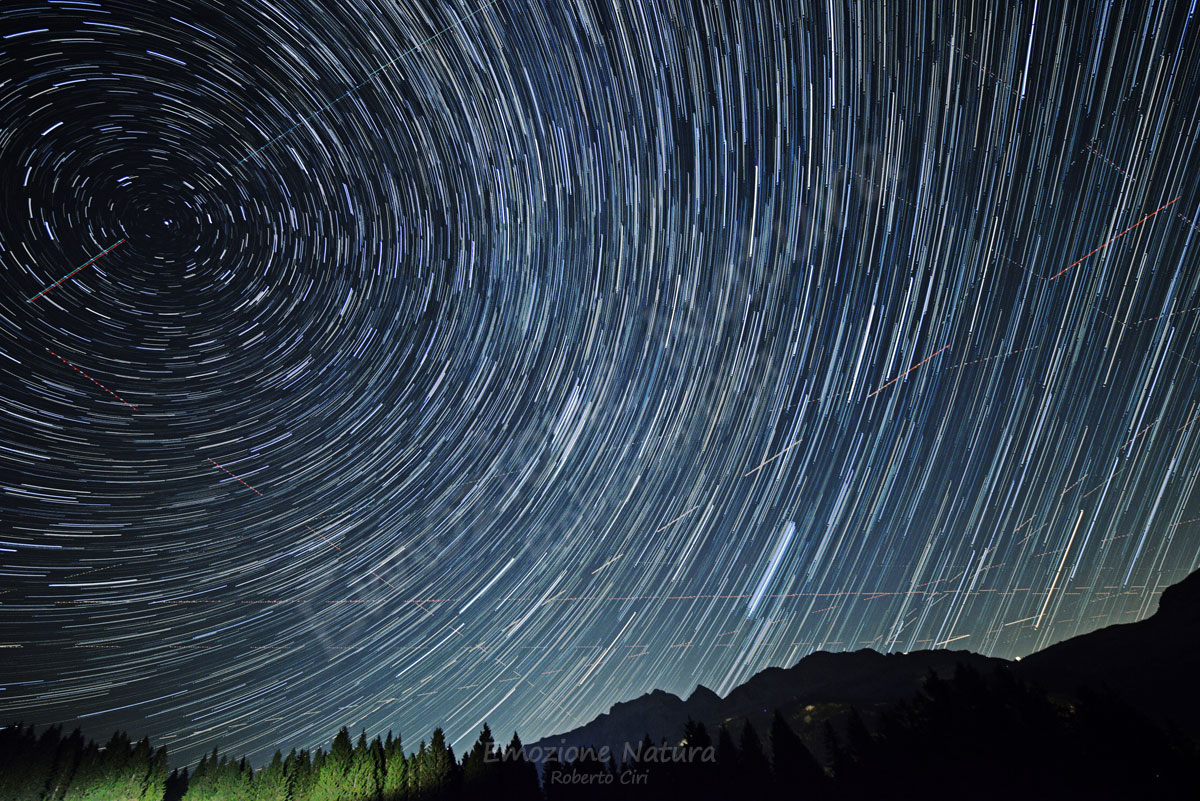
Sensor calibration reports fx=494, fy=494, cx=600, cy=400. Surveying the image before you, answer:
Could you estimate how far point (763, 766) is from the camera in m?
25.0

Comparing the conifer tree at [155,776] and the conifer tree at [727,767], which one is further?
the conifer tree at [155,776]

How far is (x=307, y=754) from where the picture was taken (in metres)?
35.2

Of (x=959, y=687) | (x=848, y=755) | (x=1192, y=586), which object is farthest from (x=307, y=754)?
(x=1192, y=586)

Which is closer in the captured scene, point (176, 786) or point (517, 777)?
point (517, 777)

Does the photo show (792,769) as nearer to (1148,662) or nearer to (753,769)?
(753,769)

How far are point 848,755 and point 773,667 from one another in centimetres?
10308

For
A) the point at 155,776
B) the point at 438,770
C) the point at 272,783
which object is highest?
the point at 438,770

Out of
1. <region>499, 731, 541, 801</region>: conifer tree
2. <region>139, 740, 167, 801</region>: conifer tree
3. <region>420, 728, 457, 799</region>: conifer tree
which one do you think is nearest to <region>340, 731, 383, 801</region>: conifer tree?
<region>420, 728, 457, 799</region>: conifer tree

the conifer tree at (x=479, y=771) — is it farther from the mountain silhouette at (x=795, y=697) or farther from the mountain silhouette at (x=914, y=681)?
the mountain silhouette at (x=795, y=697)

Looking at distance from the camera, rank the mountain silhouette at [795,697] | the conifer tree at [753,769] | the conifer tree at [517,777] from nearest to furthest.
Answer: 1. the conifer tree at [753,769]
2. the conifer tree at [517,777]
3. the mountain silhouette at [795,697]

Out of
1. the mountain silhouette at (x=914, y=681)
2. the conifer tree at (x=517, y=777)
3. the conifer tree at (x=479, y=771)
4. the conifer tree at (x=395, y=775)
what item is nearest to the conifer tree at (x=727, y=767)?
the mountain silhouette at (x=914, y=681)

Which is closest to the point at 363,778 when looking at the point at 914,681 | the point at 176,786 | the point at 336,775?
the point at 336,775

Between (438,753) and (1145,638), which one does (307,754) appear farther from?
(1145,638)

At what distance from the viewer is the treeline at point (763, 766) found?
20500mm
